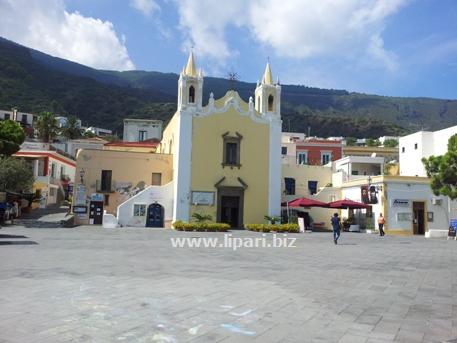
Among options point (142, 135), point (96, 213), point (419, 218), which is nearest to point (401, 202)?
point (419, 218)

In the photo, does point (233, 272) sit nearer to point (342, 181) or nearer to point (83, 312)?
point (83, 312)

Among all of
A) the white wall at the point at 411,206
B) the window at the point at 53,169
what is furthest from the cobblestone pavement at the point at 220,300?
the window at the point at 53,169

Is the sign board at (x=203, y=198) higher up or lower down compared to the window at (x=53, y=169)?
lower down

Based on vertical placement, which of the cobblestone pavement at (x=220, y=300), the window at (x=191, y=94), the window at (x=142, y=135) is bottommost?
the cobblestone pavement at (x=220, y=300)

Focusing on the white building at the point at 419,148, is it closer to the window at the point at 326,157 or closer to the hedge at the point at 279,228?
the window at the point at 326,157

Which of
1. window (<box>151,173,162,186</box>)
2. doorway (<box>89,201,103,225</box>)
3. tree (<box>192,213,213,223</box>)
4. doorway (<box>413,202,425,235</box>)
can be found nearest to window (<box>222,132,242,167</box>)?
tree (<box>192,213,213,223</box>)

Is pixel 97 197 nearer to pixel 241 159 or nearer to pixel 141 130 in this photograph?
pixel 241 159

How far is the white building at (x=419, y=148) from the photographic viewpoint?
49.9 metres

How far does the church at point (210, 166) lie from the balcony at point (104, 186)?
1.16 feet

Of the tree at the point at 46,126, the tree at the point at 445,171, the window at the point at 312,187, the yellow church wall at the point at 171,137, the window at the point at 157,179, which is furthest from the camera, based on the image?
the tree at the point at 46,126

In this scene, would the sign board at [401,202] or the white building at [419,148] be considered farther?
the white building at [419,148]

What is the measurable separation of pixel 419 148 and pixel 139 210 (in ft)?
108

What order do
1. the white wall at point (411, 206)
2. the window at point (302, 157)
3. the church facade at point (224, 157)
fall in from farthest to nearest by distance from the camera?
the window at point (302, 157) < the church facade at point (224, 157) < the white wall at point (411, 206)

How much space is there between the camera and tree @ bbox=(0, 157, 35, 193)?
33969 mm
